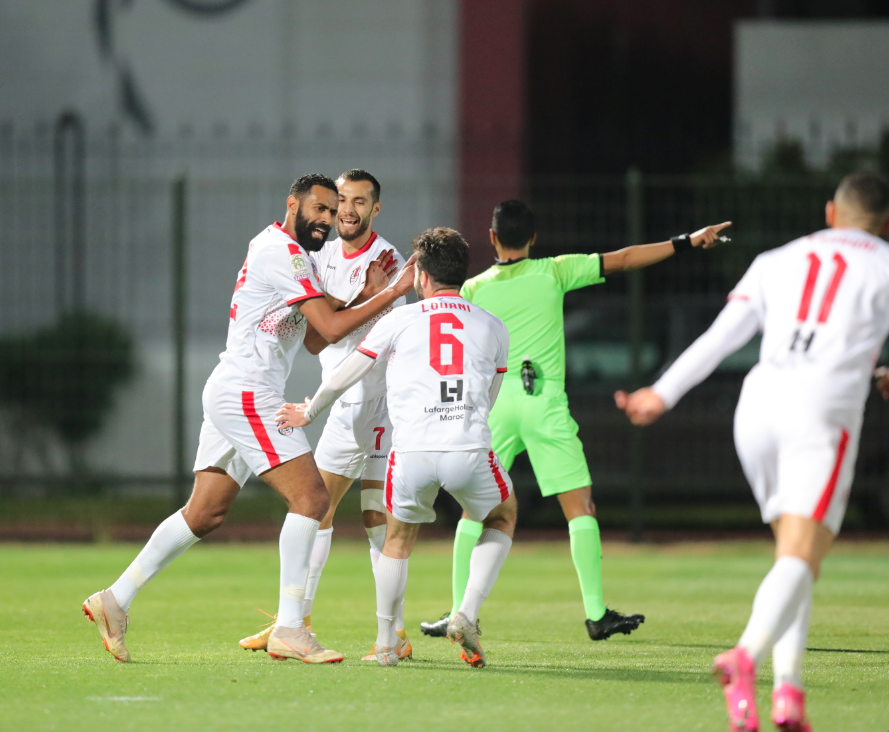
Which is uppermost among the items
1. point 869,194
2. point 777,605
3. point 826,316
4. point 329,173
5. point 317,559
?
point 329,173

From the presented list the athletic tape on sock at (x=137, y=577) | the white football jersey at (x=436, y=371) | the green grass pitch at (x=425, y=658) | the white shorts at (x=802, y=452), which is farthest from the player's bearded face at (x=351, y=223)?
the white shorts at (x=802, y=452)

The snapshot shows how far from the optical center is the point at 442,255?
234 inches

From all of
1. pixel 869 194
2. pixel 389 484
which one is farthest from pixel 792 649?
pixel 389 484

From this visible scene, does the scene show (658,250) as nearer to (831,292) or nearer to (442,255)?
(442,255)

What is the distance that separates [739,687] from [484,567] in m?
2.01

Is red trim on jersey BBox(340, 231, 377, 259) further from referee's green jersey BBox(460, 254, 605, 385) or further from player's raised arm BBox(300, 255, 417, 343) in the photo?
player's raised arm BBox(300, 255, 417, 343)

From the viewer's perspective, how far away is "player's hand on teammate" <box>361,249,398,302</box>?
20.9ft

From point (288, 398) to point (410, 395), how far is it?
9.61 meters

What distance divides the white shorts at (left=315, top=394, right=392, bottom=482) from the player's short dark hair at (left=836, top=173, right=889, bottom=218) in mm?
2669

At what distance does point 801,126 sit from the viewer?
19.2m

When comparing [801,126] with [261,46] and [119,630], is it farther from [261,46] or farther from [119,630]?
[119,630]

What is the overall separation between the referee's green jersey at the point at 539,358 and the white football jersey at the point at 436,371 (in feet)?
4.04

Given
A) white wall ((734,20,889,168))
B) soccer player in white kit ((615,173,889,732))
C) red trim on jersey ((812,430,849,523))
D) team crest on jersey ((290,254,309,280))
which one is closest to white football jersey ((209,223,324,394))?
team crest on jersey ((290,254,309,280))

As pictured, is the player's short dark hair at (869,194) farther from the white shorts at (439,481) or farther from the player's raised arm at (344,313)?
the player's raised arm at (344,313)
